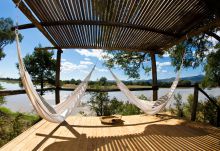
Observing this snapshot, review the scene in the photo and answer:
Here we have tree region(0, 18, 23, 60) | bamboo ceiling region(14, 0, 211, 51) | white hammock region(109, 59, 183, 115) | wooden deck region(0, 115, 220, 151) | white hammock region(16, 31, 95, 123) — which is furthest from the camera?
tree region(0, 18, 23, 60)

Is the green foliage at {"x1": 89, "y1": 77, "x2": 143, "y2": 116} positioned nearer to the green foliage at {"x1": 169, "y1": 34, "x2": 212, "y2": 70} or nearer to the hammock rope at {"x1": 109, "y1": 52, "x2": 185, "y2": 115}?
the hammock rope at {"x1": 109, "y1": 52, "x2": 185, "y2": 115}

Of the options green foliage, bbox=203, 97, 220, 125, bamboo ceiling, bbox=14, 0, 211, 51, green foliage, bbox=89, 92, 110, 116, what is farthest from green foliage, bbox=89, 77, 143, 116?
bamboo ceiling, bbox=14, 0, 211, 51

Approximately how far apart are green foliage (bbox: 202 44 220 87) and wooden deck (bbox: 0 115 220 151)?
3320 millimetres

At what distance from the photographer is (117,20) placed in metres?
3.24

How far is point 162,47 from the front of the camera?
4.55 meters

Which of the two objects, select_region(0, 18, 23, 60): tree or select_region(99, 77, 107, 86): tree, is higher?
select_region(0, 18, 23, 60): tree

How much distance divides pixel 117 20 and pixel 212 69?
533cm

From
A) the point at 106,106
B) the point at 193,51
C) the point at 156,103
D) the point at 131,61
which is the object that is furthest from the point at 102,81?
the point at 156,103

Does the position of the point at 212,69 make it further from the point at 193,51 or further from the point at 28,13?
the point at 28,13

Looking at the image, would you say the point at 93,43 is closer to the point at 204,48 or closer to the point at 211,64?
the point at 204,48

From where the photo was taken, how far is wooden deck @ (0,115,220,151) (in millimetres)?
2547

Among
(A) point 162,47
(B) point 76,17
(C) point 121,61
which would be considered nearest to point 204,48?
(A) point 162,47

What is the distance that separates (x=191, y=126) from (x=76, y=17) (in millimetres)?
2792

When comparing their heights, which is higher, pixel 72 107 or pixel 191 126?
pixel 72 107
